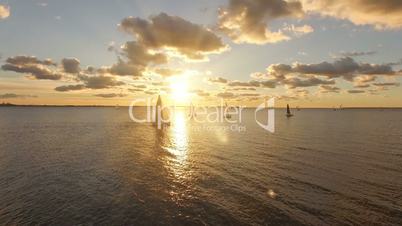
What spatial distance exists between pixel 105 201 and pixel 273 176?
59.1 feet

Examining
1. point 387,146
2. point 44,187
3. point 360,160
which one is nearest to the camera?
point 44,187

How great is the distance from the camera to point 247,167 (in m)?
34.5

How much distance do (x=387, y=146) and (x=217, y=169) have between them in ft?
126

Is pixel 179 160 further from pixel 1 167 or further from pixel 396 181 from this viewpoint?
pixel 396 181

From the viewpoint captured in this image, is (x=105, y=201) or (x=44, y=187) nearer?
(x=105, y=201)

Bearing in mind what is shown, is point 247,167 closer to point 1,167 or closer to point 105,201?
point 105,201

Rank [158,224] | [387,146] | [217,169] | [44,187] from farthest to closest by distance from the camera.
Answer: [387,146] < [217,169] < [44,187] < [158,224]

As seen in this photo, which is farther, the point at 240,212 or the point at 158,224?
the point at 240,212

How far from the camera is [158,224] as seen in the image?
19.0 m

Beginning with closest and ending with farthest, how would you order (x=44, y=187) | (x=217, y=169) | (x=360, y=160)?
1. (x=44, y=187)
2. (x=217, y=169)
3. (x=360, y=160)

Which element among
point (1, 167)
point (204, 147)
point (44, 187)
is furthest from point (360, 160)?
point (1, 167)

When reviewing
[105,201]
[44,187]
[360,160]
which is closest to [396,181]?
[360,160]

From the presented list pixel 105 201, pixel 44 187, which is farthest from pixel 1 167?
pixel 105 201

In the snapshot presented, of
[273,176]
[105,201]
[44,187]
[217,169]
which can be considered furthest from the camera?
[217,169]
